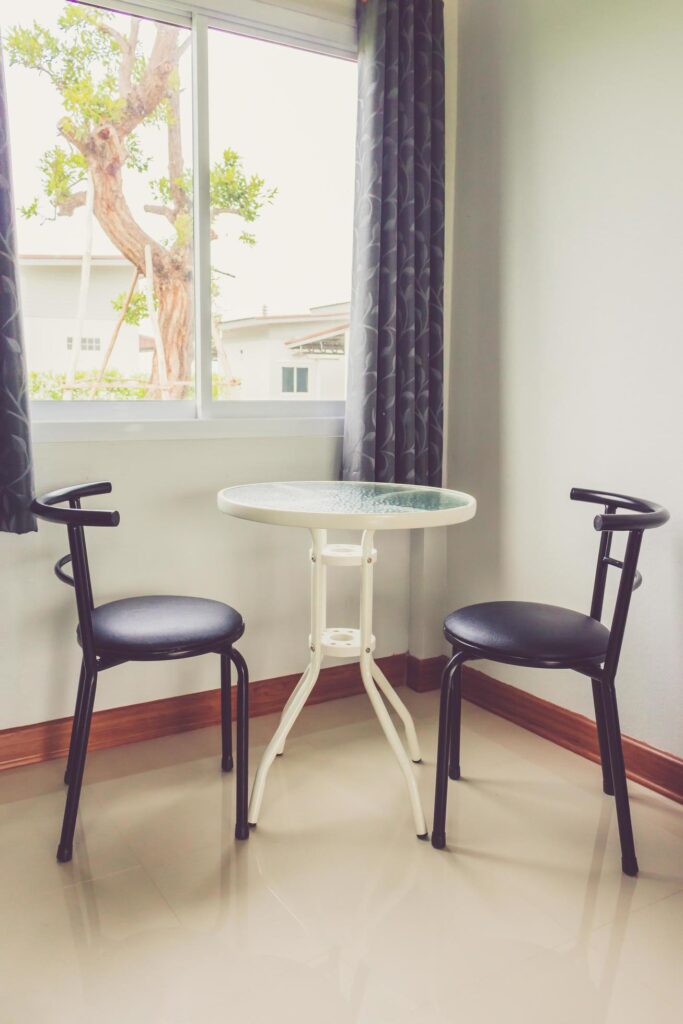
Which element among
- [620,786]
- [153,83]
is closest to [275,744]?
[620,786]

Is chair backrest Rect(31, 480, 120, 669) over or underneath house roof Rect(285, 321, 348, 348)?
underneath

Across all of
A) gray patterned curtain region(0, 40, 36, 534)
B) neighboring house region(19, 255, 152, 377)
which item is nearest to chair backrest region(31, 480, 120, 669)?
gray patterned curtain region(0, 40, 36, 534)

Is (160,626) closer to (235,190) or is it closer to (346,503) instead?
(346,503)

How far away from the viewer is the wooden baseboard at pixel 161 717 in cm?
220

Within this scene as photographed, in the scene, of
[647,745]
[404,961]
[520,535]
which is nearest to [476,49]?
[520,535]

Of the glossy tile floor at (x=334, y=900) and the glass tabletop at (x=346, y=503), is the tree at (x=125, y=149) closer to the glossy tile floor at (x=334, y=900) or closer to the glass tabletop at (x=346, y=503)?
the glass tabletop at (x=346, y=503)

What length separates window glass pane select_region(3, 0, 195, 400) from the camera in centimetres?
212

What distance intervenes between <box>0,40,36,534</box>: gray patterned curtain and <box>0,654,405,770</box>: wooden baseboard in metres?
0.63

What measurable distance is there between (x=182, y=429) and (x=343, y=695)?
3.52 ft

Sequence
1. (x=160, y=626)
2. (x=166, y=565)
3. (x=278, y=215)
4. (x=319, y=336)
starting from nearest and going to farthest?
(x=160, y=626), (x=166, y=565), (x=278, y=215), (x=319, y=336)

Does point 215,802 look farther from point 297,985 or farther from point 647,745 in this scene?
point 647,745

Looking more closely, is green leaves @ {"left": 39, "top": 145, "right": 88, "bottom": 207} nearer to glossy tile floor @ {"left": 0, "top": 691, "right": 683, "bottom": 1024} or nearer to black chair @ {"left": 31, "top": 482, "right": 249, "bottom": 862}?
black chair @ {"left": 31, "top": 482, "right": 249, "bottom": 862}

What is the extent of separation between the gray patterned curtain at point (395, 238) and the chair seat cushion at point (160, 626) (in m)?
0.75

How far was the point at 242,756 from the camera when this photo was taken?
6.19 feet
